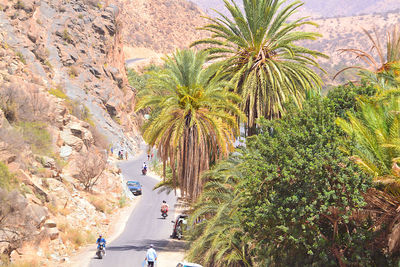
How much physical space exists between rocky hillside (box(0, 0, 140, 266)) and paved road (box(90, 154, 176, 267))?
1.88 metres

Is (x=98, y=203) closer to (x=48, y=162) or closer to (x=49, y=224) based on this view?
(x=48, y=162)

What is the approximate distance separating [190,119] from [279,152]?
10.0m

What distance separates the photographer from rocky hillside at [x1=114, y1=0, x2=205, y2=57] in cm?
14638

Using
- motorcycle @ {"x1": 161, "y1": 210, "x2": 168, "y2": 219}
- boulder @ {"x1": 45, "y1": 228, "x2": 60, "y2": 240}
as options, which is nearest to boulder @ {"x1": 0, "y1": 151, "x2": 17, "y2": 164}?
boulder @ {"x1": 45, "y1": 228, "x2": 60, "y2": 240}

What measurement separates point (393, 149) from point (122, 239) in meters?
19.9

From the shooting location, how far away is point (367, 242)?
13.4 meters

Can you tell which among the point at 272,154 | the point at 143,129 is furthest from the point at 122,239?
the point at 272,154

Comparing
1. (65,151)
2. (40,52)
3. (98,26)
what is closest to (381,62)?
(65,151)

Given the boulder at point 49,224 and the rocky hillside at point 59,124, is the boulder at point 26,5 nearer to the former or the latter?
the rocky hillside at point 59,124

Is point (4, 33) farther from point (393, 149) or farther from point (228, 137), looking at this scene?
point (393, 149)

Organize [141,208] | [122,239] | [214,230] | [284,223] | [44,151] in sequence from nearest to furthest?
[284,223] → [214,230] → [122,239] → [44,151] → [141,208]

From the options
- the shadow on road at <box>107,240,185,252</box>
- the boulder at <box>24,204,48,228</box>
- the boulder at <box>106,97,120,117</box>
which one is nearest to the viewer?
the boulder at <box>24,204,48,228</box>

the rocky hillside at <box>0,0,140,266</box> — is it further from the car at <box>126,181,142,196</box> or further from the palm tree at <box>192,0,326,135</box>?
the palm tree at <box>192,0,326,135</box>

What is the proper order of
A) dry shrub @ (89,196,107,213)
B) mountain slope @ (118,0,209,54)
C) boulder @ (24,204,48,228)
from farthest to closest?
mountain slope @ (118,0,209,54), dry shrub @ (89,196,107,213), boulder @ (24,204,48,228)
